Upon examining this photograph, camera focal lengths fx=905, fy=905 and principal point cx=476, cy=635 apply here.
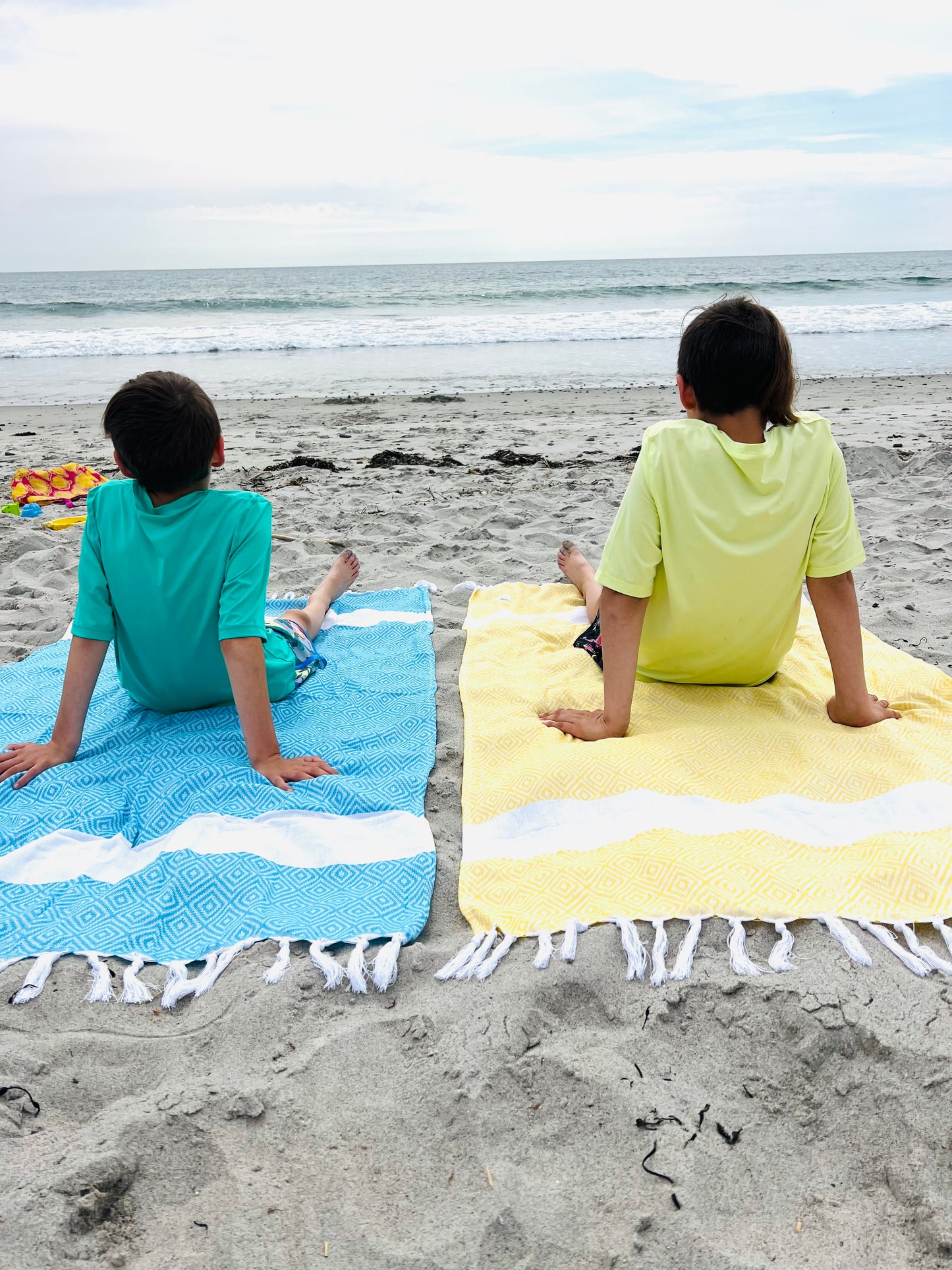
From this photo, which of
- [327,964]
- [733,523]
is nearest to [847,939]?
[327,964]

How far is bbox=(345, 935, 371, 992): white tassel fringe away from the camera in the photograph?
70.2 inches

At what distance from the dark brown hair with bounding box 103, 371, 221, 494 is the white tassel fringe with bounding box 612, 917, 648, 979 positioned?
5.46ft

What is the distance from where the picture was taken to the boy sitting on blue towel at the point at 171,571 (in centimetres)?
252

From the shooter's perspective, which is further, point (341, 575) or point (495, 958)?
point (341, 575)

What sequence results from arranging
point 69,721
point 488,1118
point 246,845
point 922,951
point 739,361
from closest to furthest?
1. point 488,1118
2. point 922,951
3. point 246,845
4. point 739,361
5. point 69,721

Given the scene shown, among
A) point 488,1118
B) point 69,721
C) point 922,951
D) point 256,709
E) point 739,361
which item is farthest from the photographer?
point 69,721

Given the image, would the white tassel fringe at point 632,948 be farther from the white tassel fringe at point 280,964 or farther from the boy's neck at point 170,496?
the boy's neck at point 170,496

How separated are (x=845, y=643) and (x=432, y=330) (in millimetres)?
17873

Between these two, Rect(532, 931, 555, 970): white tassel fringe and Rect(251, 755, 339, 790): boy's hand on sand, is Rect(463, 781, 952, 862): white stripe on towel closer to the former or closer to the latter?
Rect(532, 931, 555, 970): white tassel fringe

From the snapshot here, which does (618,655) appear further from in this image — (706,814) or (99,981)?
(99,981)


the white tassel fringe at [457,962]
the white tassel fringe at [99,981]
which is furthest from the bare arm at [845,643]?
the white tassel fringe at [99,981]

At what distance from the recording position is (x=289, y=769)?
255 cm

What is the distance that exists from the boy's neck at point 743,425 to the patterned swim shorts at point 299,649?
64.6 inches

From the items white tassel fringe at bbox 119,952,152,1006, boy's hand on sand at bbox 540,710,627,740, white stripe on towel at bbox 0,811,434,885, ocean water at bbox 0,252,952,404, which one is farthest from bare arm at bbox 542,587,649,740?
ocean water at bbox 0,252,952,404
